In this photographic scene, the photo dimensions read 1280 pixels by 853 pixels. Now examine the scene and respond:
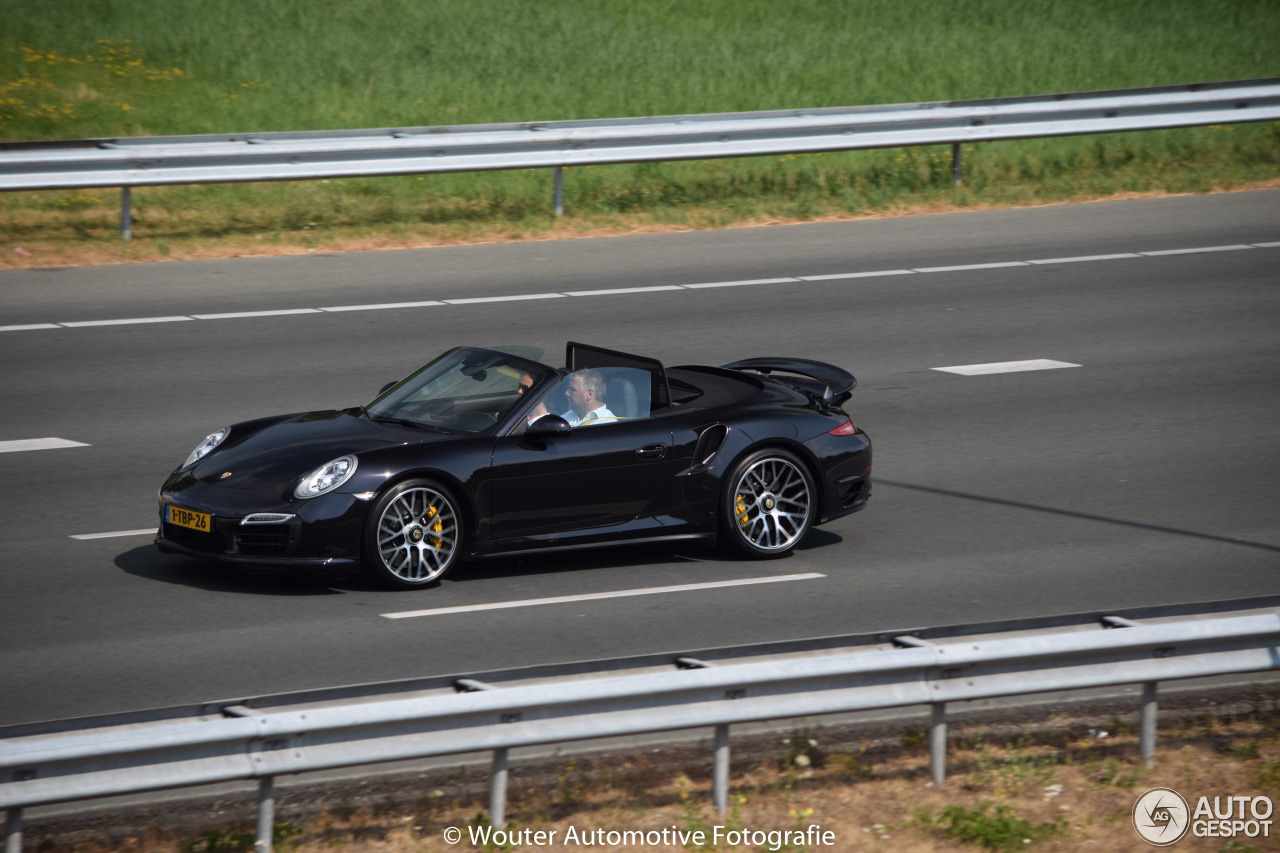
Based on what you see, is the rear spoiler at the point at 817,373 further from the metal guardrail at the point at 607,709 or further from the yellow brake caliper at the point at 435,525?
the metal guardrail at the point at 607,709

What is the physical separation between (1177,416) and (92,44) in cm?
1985

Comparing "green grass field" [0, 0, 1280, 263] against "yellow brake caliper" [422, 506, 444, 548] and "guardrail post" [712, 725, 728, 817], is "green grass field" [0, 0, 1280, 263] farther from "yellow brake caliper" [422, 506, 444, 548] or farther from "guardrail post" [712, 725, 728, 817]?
"guardrail post" [712, 725, 728, 817]

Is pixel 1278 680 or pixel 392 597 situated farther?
pixel 392 597

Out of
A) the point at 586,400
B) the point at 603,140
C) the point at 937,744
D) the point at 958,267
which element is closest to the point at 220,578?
the point at 586,400

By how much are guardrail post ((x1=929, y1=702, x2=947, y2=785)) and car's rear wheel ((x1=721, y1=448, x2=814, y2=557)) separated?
3097 mm

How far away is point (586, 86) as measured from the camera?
1056 inches

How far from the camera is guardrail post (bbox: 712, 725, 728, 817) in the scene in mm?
6359

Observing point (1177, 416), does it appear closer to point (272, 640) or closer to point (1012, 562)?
point (1012, 562)

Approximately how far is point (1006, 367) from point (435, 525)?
6.73m

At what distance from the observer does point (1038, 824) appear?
6.52 meters

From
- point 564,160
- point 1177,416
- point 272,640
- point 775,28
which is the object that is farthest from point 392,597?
point 775,28

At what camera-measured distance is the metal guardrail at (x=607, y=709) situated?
5559 mm

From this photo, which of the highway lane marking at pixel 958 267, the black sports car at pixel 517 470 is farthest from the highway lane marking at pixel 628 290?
the black sports car at pixel 517 470

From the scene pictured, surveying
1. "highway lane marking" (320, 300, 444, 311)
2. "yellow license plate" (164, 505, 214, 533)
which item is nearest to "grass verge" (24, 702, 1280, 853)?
"yellow license plate" (164, 505, 214, 533)
